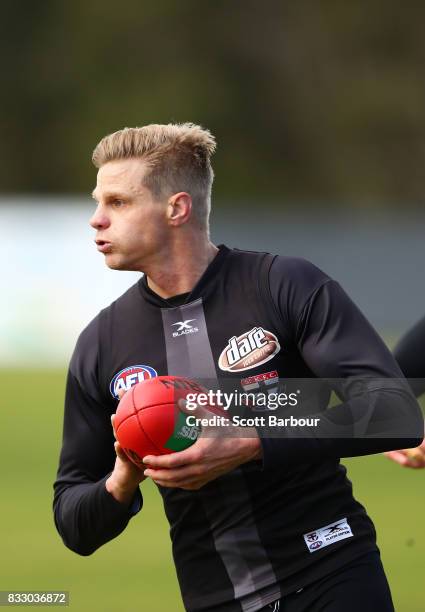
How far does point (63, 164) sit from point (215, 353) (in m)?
39.6

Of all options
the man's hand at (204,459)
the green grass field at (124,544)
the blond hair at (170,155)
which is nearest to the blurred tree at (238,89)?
the green grass field at (124,544)

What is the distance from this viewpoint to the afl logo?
494cm

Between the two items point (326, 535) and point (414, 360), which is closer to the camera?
point (326, 535)

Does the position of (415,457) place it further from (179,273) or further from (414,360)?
(179,273)

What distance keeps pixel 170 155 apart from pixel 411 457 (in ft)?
5.67

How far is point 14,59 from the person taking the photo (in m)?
45.3

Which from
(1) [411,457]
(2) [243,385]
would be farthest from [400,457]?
(2) [243,385]

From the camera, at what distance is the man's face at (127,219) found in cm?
496

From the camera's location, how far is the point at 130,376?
495 cm

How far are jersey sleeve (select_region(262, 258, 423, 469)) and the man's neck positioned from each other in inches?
14.1

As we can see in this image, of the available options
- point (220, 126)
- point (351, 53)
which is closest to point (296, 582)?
point (220, 126)

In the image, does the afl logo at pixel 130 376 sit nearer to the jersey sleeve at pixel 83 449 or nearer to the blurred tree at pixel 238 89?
the jersey sleeve at pixel 83 449

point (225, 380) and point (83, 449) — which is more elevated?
point (225, 380)

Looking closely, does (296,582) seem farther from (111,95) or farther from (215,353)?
(111,95)
